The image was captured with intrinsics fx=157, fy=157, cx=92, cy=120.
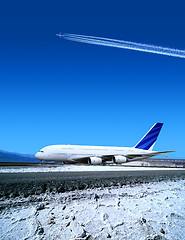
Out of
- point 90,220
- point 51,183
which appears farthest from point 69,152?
point 90,220

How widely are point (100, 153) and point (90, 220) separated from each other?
25181 mm

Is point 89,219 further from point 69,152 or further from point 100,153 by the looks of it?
point 100,153

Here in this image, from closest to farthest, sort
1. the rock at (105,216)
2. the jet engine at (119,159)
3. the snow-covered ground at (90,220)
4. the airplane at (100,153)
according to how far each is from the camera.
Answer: the snow-covered ground at (90,220)
the rock at (105,216)
the airplane at (100,153)
the jet engine at (119,159)

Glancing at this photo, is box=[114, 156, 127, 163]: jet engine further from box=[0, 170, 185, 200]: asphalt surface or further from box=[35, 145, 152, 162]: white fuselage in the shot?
box=[0, 170, 185, 200]: asphalt surface

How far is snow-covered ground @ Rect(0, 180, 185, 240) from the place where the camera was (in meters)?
1.77

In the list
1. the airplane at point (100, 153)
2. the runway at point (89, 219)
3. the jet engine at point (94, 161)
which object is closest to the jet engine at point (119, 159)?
the airplane at point (100, 153)

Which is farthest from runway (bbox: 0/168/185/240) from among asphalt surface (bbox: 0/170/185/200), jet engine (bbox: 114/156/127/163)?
jet engine (bbox: 114/156/127/163)

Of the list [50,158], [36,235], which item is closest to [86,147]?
[50,158]

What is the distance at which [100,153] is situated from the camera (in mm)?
26875

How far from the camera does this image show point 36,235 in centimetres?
170

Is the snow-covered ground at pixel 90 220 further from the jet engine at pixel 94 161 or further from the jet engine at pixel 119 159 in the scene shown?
the jet engine at pixel 119 159

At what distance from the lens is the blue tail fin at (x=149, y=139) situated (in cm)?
3119

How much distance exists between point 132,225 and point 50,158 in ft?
76.6

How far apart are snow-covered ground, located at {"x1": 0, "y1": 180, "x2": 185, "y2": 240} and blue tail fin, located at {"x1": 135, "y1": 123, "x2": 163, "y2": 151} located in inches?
1165
